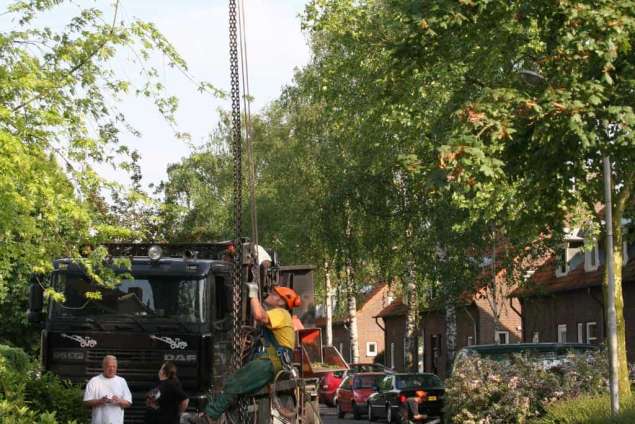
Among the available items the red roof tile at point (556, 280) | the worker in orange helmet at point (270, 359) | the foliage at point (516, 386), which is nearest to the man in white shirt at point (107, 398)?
the worker in orange helmet at point (270, 359)

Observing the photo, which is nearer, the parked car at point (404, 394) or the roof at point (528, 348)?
the roof at point (528, 348)

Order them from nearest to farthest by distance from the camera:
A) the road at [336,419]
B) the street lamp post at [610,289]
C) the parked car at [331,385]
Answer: the street lamp post at [610,289], the road at [336,419], the parked car at [331,385]

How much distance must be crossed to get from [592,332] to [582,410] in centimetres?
2355

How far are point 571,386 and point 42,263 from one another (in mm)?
10997

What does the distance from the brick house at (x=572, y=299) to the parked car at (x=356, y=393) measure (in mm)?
6249

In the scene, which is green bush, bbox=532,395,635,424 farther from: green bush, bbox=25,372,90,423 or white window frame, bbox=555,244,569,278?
white window frame, bbox=555,244,569,278

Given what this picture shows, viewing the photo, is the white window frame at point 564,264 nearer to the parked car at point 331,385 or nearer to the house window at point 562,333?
the house window at point 562,333

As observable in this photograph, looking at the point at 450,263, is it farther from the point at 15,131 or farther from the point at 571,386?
the point at 15,131

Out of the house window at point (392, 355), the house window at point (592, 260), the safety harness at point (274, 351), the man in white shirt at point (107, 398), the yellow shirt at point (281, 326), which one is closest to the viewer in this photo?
the yellow shirt at point (281, 326)

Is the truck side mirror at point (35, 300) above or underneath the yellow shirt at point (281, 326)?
above

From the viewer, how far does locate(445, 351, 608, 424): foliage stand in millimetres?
21812

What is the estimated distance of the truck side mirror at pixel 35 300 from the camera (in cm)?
1758

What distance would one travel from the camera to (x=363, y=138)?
35688 mm

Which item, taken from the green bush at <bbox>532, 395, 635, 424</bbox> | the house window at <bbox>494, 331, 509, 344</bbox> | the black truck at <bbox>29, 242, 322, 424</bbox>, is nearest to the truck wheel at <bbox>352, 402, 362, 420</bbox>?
the house window at <bbox>494, 331, 509, 344</bbox>
